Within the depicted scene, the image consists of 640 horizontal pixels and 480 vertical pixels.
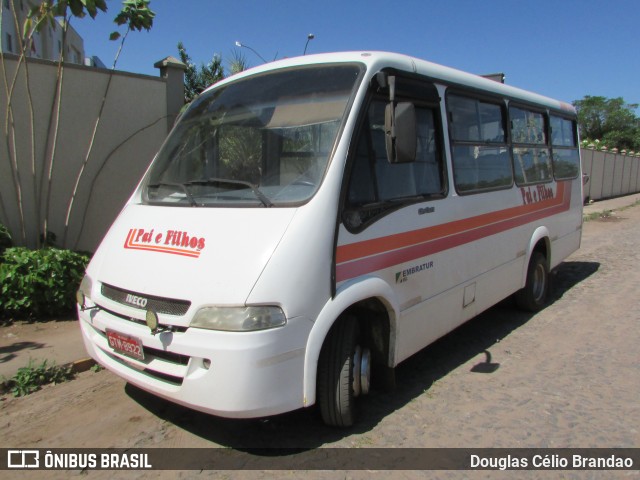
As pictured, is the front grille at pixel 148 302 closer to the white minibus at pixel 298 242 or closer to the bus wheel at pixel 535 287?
the white minibus at pixel 298 242

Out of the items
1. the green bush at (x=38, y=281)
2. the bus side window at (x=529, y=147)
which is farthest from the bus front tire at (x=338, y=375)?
the green bush at (x=38, y=281)

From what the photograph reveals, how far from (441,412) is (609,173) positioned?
25.6m

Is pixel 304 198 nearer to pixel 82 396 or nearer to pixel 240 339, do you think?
pixel 240 339

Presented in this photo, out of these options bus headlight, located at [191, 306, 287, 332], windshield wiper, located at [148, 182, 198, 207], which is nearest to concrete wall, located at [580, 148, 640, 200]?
windshield wiper, located at [148, 182, 198, 207]

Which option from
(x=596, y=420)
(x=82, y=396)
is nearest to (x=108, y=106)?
(x=82, y=396)

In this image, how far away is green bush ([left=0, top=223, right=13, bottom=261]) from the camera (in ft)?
19.4

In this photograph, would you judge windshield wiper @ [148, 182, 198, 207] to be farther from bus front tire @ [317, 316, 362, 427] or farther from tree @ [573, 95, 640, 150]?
tree @ [573, 95, 640, 150]

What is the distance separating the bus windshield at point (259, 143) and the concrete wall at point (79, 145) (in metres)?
3.07

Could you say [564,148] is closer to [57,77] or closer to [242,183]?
[242,183]

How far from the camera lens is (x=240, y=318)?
2.80 m

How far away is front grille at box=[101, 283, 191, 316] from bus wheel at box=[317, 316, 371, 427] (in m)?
0.93

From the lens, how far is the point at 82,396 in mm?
4121

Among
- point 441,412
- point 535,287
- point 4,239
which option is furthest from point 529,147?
point 4,239

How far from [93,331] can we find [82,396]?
0.88 metres
